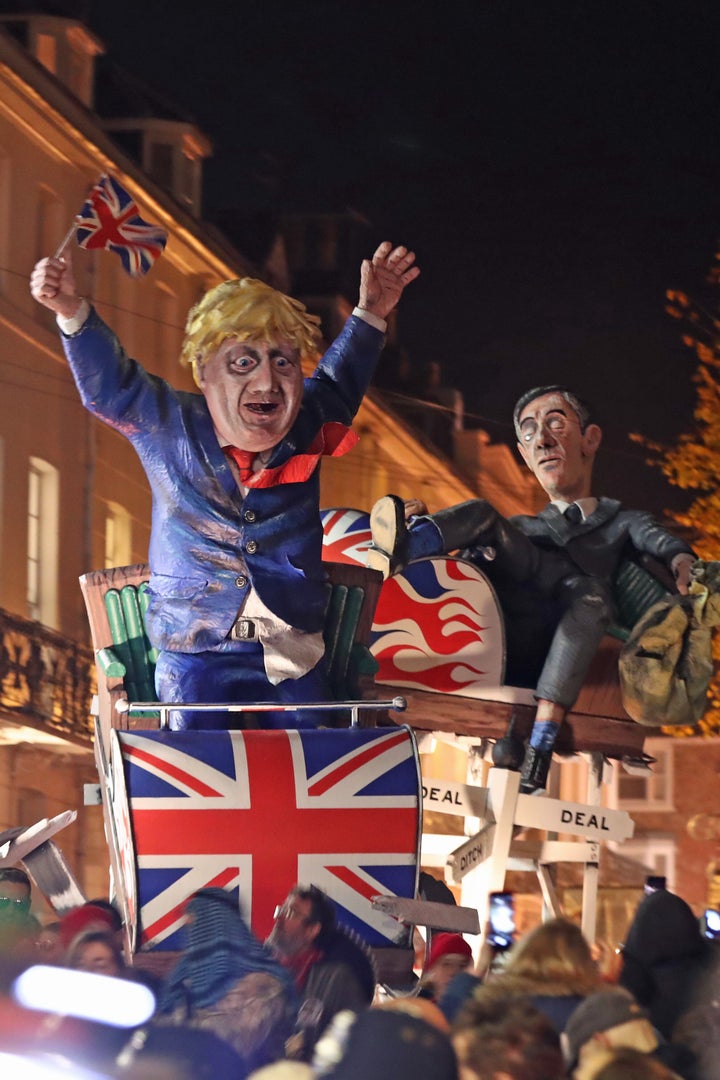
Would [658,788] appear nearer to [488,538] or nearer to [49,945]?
[488,538]

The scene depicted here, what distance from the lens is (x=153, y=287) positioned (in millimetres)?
22609

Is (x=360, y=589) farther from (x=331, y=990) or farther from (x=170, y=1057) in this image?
(x=170, y=1057)

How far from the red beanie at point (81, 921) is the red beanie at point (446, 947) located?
93 cm

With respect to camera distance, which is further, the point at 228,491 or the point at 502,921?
the point at 228,491

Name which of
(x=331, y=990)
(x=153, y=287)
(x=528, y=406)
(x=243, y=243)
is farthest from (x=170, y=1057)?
(x=243, y=243)

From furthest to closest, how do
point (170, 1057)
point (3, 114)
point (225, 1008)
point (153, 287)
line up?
1. point (153, 287)
2. point (3, 114)
3. point (225, 1008)
4. point (170, 1057)

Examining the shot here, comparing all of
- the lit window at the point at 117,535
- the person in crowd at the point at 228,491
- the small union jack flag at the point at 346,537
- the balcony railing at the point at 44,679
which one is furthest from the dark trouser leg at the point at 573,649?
the lit window at the point at 117,535

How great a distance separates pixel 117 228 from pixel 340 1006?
9.67 feet

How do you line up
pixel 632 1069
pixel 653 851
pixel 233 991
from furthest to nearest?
pixel 653 851 → pixel 233 991 → pixel 632 1069

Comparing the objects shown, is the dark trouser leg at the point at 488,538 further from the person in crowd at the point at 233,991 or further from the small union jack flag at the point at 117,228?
the person in crowd at the point at 233,991

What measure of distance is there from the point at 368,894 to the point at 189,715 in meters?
0.77

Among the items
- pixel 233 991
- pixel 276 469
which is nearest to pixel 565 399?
pixel 276 469

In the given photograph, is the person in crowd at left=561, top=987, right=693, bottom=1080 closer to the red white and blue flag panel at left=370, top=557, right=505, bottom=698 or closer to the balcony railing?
the red white and blue flag panel at left=370, top=557, right=505, bottom=698

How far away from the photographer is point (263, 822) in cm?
650
